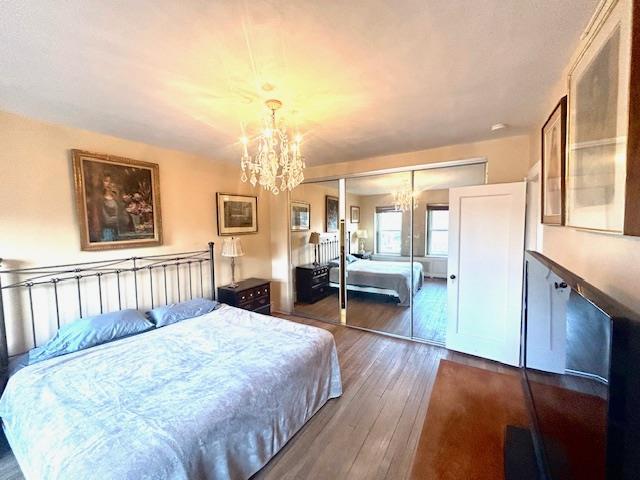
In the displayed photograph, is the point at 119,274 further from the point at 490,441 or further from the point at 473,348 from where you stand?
the point at 473,348

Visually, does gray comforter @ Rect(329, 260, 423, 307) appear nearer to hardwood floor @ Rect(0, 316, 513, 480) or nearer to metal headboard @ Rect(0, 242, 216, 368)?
hardwood floor @ Rect(0, 316, 513, 480)

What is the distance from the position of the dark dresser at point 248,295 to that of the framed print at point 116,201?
1.07m

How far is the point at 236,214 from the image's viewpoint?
3992 millimetres

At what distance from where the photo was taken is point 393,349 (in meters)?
3.28

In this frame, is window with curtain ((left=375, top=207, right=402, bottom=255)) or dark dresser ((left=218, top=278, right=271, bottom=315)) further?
window with curtain ((left=375, top=207, right=402, bottom=255))

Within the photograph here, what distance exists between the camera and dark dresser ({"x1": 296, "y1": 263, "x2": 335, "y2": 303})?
15.2 ft

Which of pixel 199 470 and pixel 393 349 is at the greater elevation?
pixel 199 470

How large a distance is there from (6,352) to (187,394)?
165 cm

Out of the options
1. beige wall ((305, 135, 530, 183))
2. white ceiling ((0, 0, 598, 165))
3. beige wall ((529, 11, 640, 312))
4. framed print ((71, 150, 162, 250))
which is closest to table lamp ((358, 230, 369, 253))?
beige wall ((305, 135, 530, 183))

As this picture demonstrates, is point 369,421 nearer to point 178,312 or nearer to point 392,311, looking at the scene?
point 178,312

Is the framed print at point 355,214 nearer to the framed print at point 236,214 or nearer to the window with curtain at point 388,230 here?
the window with curtain at point 388,230

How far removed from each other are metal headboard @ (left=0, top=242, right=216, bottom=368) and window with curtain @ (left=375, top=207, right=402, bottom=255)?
254 centimetres

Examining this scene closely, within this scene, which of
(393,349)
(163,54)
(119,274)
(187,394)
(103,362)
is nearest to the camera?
(163,54)

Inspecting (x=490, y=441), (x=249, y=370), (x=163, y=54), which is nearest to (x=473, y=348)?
(x=490, y=441)
